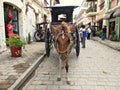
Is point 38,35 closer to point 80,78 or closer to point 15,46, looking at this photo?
point 15,46

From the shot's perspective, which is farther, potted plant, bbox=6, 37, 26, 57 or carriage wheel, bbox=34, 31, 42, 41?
carriage wheel, bbox=34, 31, 42, 41

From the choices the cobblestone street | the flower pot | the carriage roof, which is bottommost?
the cobblestone street

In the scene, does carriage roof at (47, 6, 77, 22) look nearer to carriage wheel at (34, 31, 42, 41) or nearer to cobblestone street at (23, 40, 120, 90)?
cobblestone street at (23, 40, 120, 90)

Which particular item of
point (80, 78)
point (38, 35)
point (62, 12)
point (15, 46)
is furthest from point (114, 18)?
point (80, 78)

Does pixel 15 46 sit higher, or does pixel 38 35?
pixel 38 35

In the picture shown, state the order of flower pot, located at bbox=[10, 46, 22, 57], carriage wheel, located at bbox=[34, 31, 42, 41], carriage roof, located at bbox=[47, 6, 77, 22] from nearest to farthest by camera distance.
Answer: flower pot, located at bbox=[10, 46, 22, 57], carriage roof, located at bbox=[47, 6, 77, 22], carriage wheel, located at bbox=[34, 31, 42, 41]

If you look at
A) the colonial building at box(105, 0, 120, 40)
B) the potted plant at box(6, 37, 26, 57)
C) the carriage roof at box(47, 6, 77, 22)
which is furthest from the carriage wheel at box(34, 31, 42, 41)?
the potted plant at box(6, 37, 26, 57)

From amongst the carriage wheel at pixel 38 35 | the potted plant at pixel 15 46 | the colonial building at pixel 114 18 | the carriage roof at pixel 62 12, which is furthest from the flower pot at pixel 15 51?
the colonial building at pixel 114 18

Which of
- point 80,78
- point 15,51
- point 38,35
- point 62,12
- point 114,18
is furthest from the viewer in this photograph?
point 114,18

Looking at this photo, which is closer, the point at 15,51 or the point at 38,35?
the point at 15,51

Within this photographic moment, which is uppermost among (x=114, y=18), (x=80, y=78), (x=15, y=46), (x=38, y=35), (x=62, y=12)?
(x=114, y=18)

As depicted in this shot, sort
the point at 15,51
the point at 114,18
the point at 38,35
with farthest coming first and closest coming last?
the point at 114,18 < the point at 38,35 < the point at 15,51

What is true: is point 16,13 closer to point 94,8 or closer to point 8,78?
point 8,78

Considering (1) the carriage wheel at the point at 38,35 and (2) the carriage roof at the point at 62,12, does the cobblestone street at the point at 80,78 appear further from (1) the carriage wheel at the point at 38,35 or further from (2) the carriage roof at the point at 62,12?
(1) the carriage wheel at the point at 38,35
